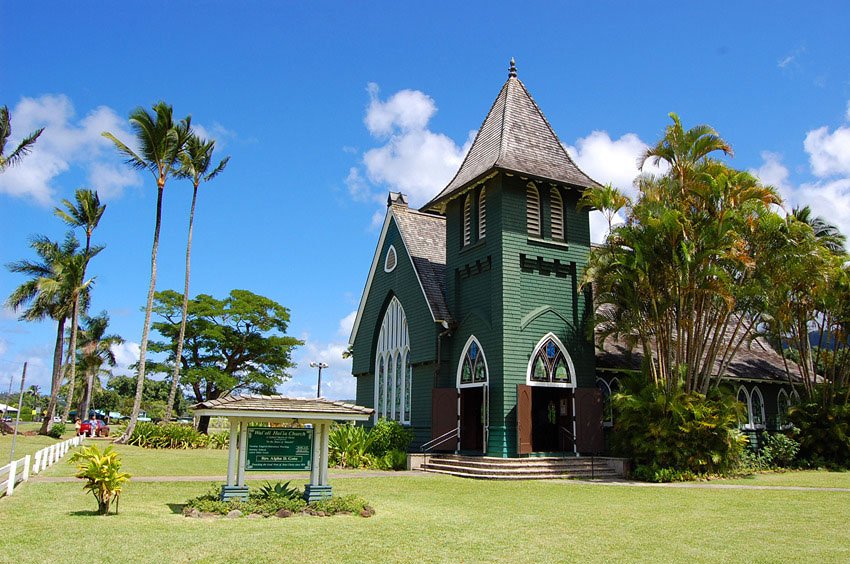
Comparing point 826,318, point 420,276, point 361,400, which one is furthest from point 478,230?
point 826,318

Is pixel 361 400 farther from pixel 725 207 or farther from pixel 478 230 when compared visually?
pixel 725 207

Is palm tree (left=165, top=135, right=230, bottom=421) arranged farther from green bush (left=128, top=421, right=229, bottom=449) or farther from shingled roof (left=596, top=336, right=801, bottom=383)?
shingled roof (left=596, top=336, right=801, bottom=383)

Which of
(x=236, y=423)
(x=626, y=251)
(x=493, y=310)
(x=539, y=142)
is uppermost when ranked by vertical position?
(x=539, y=142)

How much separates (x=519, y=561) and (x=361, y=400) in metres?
22.1

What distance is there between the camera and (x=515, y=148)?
77.0ft

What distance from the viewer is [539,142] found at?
80.4 ft

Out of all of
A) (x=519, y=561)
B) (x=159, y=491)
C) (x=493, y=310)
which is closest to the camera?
(x=519, y=561)

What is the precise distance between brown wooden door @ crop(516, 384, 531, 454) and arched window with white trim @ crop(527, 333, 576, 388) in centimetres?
71

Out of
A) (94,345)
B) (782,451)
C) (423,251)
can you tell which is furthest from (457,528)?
(94,345)

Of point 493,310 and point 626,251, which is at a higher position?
point 626,251

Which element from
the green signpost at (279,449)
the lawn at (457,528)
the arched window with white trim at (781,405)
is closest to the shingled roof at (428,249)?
the lawn at (457,528)

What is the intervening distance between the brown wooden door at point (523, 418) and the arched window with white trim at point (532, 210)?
5.12 meters

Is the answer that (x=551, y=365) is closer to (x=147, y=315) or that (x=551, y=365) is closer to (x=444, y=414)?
(x=444, y=414)

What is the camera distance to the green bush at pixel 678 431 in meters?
18.9
